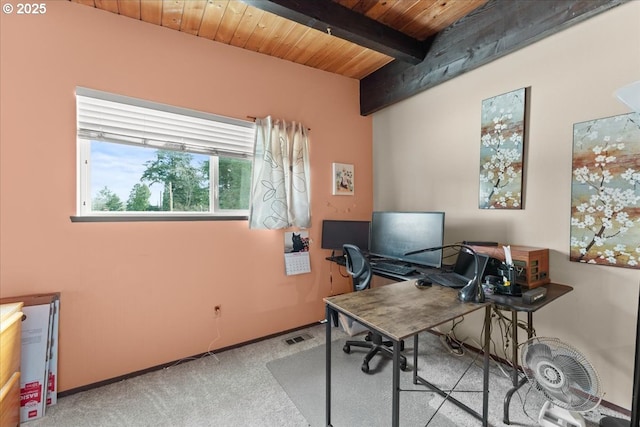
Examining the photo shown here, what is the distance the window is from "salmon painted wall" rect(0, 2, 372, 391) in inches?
3.6

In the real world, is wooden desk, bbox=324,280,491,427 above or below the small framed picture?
below

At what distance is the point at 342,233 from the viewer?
2.98 metres

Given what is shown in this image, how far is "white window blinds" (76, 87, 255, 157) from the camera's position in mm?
1979

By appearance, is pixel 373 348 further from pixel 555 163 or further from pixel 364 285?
pixel 555 163

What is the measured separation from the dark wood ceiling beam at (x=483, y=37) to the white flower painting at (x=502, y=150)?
371 millimetres

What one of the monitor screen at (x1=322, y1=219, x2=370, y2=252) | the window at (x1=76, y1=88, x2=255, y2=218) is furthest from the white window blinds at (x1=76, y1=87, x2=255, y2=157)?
the monitor screen at (x1=322, y1=219, x2=370, y2=252)

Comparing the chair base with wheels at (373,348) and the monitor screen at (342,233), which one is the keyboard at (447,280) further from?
the monitor screen at (342,233)

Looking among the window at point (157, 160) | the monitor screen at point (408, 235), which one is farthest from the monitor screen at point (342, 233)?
the window at point (157, 160)

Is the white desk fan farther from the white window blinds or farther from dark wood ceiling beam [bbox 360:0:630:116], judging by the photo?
the white window blinds

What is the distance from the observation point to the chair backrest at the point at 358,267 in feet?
7.24

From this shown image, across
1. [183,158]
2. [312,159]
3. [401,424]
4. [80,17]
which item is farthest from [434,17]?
[401,424]

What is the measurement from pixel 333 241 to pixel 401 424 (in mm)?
1705

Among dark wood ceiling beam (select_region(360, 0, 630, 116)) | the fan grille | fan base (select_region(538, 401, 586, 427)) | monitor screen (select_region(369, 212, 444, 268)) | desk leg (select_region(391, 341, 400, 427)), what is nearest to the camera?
desk leg (select_region(391, 341, 400, 427))

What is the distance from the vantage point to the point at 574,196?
1.81m
